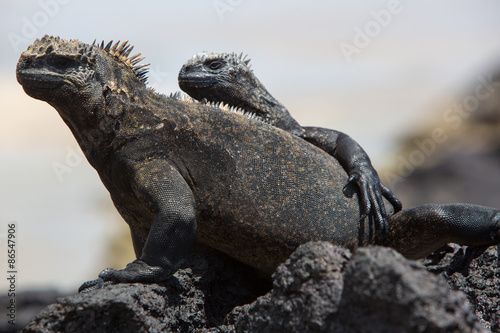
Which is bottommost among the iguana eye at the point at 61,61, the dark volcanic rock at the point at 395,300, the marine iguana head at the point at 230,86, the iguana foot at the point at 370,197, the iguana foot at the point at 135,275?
the dark volcanic rock at the point at 395,300

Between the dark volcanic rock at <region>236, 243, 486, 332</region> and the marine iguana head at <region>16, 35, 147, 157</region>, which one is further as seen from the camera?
the marine iguana head at <region>16, 35, 147, 157</region>

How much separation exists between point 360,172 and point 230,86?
1.31 metres

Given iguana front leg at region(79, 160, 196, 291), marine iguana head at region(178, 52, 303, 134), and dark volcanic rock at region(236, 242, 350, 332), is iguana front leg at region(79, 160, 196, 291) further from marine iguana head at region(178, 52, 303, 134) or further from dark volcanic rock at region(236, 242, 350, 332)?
marine iguana head at region(178, 52, 303, 134)

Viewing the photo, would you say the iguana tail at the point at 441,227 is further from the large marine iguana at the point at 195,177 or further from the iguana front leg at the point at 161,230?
the iguana front leg at the point at 161,230

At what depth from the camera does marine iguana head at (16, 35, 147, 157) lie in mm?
3676

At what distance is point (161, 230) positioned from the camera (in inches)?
142

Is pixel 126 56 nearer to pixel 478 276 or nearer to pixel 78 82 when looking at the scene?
pixel 78 82

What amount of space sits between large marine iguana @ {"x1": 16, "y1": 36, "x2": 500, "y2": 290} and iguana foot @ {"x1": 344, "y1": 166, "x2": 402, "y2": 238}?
0.25ft

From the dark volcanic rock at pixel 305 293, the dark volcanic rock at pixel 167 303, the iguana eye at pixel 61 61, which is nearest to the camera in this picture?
the dark volcanic rock at pixel 305 293

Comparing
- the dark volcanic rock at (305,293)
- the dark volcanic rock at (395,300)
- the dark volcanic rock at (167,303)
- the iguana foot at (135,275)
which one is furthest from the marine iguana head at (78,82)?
the dark volcanic rock at (395,300)

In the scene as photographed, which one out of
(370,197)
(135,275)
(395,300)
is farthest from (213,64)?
(395,300)

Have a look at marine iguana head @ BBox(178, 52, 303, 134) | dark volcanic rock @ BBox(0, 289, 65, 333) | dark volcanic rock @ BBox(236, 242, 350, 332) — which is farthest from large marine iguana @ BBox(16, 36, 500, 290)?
dark volcanic rock @ BBox(0, 289, 65, 333)

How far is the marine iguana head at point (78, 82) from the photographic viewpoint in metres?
3.68

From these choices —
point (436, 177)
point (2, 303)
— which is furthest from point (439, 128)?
point (2, 303)
